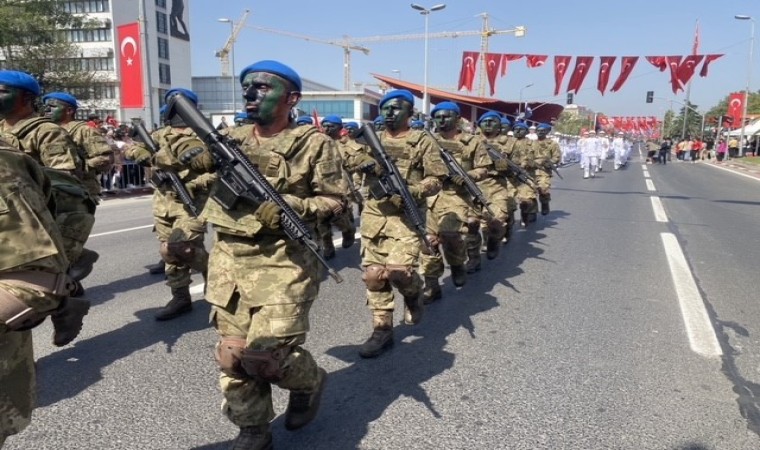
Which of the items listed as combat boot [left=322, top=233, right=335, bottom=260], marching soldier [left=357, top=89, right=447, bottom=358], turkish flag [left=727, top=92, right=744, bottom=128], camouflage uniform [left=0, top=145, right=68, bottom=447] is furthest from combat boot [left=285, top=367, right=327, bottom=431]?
turkish flag [left=727, top=92, right=744, bottom=128]

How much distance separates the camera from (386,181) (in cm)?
410

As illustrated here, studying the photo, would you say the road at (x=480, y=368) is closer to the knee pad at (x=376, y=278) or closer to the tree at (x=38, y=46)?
the knee pad at (x=376, y=278)

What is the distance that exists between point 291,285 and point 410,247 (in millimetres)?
1753

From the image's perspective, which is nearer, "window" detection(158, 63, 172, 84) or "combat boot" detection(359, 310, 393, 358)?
"combat boot" detection(359, 310, 393, 358)

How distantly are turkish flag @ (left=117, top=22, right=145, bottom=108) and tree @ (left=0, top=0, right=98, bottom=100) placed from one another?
14.1m

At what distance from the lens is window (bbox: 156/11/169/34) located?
2527 inches

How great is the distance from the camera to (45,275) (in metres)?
1.64

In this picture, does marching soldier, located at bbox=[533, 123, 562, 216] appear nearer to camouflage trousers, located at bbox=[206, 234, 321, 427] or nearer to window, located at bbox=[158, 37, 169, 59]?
camouflage trousers, located at bbox=[206, 234, 321, 427]

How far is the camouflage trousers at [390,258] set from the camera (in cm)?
403

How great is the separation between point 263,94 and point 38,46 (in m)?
33.7

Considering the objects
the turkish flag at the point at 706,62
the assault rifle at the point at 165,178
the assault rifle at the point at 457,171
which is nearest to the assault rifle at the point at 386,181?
the assault rifle at the point at 457,171

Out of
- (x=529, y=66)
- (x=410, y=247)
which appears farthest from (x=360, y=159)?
(x=529, y=66)

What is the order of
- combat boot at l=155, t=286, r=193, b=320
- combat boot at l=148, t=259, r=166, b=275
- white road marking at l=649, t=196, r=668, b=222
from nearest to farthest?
1. combat boot at l=155, t=286, r=193, b=320
2. combat boot at l=148, t=259, r=166, b=275
3. white road marking at l=649, t=196, r=668, b=222

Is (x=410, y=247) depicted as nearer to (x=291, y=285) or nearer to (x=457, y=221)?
(x=457, y=221)
